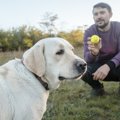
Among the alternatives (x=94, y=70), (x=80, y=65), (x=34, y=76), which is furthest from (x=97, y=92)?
(x=34, y=76)

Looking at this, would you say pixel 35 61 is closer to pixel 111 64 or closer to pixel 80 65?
pixel 80 65

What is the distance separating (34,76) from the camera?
3660 mm

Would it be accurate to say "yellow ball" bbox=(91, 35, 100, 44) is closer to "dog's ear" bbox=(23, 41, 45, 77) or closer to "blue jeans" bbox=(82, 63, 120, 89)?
"blue jeans" bbox=(82, 63, 120, 89)

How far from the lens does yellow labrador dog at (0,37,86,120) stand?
137 inches

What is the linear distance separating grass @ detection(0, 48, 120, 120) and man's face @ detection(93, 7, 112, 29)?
1.22m

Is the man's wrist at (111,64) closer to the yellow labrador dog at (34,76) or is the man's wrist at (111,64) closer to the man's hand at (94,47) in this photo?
the man's hand at (94,47)

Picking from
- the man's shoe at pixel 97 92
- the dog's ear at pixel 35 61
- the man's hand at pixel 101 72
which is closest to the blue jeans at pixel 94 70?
the man's shoe at pixel 97 92

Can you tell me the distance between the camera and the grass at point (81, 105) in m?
5.26

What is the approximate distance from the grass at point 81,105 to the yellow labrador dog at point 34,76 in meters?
1.48

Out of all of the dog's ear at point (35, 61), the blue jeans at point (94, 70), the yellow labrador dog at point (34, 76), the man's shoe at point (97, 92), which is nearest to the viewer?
the yellow labrador dog at point (34, 76)

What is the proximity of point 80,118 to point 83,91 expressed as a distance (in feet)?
5.20

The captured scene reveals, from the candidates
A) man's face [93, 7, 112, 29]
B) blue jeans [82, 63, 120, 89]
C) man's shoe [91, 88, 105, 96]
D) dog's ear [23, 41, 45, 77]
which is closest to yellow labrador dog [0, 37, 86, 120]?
dog's ear [23, 41, 45, 77]

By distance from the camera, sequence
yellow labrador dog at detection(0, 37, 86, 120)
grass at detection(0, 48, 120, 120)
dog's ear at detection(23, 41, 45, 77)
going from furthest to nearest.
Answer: grass at detection(0, 48, 120, 120) < dog's ear at detection(23, 41, 45, 77) < yellow labrador dog at detection(0, 37, 86, 120)

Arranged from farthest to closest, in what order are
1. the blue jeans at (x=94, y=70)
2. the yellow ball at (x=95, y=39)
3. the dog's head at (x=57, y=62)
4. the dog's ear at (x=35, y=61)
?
the blue jeans at (x=94, y=70)
the yellow ball at (x=95, y=39)
the dog's head at (x=57, y=62)
the dog's ear at (x=35, y=61)
